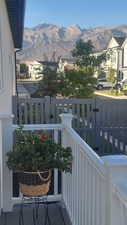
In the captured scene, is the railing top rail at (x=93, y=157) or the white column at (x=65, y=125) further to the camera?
the white column at (x=65, y=125)

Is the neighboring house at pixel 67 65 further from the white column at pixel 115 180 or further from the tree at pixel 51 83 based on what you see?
the white column at pixel 115 180

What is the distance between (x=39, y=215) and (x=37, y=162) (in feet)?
2.46

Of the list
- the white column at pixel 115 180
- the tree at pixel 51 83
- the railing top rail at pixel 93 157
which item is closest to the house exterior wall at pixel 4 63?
the railing top rail at pixel 93 157

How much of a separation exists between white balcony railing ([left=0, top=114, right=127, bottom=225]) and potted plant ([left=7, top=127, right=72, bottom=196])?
13cm

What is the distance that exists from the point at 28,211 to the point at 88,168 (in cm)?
132

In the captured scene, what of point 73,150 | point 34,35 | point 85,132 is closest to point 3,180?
point 73,150

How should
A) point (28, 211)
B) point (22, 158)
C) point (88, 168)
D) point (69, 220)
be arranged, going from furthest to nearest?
point (28, 211), point (69, 220), point (22, 158), point (88, 168)

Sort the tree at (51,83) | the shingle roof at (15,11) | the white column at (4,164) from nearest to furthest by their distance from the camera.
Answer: the white column at (4,164) → the shingle roof at (15,11) → the tree at (51,83)

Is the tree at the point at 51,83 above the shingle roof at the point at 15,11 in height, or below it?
below

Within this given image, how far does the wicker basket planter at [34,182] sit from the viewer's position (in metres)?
2.51

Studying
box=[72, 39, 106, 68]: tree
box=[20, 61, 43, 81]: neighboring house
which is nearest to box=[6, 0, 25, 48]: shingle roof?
box=[20, 61, 43, 81]: neighboring house

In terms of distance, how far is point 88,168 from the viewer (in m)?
2.01

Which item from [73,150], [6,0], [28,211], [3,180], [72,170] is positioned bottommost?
[28,211]

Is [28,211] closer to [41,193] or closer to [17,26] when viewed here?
[41,193]
